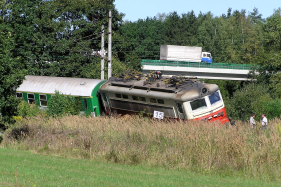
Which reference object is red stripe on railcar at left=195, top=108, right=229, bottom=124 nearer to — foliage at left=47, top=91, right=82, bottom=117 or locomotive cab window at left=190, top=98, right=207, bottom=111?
locomotive cab window at left=190, top=98, right=207, bottom=111

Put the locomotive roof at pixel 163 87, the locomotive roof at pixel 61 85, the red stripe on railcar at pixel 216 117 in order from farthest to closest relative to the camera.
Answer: the locomotive roof at pixel 61 85 → the red stripe on railcar at pixel 216 117 → the locomotive roof at pixel 163 87

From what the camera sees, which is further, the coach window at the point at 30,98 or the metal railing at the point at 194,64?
the metal railing at the point at 194,64

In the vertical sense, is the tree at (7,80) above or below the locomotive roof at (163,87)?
above

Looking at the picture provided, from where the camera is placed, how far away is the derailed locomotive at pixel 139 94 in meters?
23.0

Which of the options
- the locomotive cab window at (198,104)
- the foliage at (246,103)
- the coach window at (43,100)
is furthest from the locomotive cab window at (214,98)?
the foliage at (246,103)

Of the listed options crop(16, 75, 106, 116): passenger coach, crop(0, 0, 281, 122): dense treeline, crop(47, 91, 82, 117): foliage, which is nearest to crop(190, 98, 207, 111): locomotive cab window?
crop(16, 75, 106, 116): passenger coach

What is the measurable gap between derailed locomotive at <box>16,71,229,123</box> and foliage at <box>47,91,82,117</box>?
81cm

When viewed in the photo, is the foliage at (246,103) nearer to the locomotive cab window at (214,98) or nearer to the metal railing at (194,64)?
the locomotive cab window at (214,98)

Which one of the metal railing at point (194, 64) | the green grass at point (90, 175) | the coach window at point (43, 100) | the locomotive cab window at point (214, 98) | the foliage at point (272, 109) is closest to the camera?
the green grass at point (90, 175)

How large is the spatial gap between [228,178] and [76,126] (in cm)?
937

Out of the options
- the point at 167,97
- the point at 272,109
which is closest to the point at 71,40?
the point at 272,109

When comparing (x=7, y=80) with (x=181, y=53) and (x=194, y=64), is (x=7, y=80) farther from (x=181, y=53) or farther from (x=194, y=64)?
(x=181, y=53)

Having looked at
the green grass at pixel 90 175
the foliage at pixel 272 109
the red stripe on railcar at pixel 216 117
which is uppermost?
the green grass at pixel 90 175

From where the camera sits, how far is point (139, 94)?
80.9 feet
